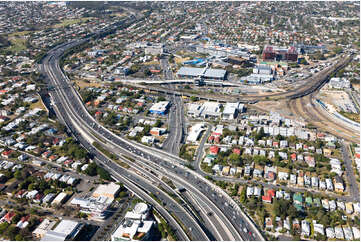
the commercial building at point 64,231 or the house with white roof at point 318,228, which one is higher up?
the house with white roof at point 318,228

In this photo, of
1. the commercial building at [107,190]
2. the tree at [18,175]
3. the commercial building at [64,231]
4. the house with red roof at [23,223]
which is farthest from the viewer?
the tree at [18,175]

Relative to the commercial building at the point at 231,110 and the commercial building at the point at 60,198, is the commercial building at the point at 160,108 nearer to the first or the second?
the commercial building at the point at 231,110

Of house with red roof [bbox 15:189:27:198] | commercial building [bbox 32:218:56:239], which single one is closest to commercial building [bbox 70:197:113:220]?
commercial building [bbox 32:218:56:239]

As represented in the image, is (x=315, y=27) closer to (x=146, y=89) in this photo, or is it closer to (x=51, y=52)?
(x=146, y=89)

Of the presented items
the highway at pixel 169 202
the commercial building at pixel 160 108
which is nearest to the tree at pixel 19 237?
the highway at pixel 169 202

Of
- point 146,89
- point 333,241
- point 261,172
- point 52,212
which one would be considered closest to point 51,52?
Answer: point 146,89

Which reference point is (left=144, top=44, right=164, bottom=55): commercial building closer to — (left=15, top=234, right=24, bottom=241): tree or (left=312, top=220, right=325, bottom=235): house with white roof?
(left=15, top=234, right=24, bottom=241): tree
